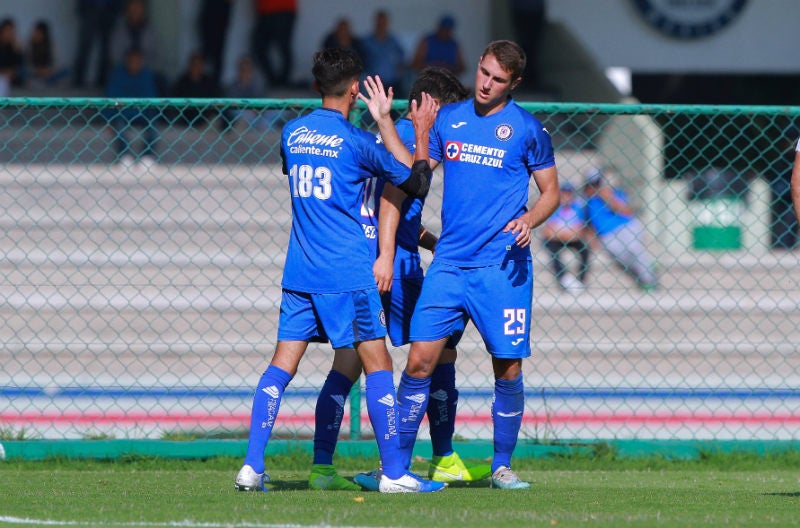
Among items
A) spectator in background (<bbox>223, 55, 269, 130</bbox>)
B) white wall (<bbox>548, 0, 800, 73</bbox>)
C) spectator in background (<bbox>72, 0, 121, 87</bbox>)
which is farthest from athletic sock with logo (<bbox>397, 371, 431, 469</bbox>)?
white wall (<bbox>548, 0, 800, 73</bbox>)

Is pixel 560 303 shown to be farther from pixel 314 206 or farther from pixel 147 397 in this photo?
pixel 314 206

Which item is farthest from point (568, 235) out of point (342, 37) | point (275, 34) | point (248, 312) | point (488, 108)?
point (488, 108)

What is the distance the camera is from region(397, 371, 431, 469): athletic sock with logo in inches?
230

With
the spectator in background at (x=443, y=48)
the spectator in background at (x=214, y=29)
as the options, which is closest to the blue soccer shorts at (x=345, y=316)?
the spectator in background at (x=443, y=48)

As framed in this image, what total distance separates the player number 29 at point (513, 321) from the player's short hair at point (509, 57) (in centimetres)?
111

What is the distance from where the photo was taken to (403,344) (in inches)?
237

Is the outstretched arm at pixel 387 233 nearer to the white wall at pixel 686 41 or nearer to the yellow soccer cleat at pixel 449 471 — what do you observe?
the yellow soccer cleat at pixel 449 471

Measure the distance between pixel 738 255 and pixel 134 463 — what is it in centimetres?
824

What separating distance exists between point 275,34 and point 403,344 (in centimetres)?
1123

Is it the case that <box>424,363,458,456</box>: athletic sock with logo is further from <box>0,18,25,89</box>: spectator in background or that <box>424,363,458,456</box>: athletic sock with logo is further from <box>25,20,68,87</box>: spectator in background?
<box>25,20,68,87</box>: spectator in background

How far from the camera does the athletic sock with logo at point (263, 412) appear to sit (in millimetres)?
5539

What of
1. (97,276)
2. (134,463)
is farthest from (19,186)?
(134,463)

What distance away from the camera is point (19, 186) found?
515 inches

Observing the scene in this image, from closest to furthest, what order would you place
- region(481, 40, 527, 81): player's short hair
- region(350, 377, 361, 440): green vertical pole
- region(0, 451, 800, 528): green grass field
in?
region(0, 451, 800, 528): green grass field < region(481, 40, 527, 81): player's short hair < region(350, 377, 361, 440): green vertical pole
